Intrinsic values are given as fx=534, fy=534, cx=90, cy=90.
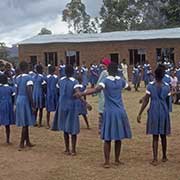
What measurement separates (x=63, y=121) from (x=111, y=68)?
1.73 metres

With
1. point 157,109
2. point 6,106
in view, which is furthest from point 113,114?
point 6,106

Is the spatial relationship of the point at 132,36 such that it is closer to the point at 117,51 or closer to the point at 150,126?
the point at 117,51

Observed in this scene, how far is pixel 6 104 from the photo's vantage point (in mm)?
11578

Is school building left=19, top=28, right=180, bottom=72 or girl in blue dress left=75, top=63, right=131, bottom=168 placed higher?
school building left=19, top=28, right=180, bottom=72

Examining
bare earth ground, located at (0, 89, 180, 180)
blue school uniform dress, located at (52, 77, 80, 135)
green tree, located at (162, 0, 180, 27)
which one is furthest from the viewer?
green tree, located at (162, 0, 180, 27)

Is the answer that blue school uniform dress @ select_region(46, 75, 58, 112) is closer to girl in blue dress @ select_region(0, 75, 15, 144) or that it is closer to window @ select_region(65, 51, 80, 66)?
girl in blue dress @ select_region(0, 75, 15, 144)

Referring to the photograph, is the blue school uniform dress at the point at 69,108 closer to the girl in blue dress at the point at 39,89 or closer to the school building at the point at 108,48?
the girl in blue dress at the point at 39,89

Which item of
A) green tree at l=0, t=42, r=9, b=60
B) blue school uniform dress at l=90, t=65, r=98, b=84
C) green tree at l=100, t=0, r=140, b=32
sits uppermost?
green tree at l=100, t=0, r=140, b=32

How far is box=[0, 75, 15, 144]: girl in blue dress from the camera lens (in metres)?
11.6

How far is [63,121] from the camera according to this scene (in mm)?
10281

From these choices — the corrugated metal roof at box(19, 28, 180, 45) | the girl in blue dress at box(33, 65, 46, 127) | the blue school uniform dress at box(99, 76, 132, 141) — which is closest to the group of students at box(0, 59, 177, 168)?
the blue school uniform dress at box(99, 76, 132, 141)

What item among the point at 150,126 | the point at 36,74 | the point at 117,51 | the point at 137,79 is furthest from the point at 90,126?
the point at 117,51

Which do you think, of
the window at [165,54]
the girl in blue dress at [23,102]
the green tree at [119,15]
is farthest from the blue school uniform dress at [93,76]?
the green tree at [119,15]

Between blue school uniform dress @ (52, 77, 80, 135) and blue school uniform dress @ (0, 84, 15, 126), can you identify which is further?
blue school uniform dress @ (0, 84, 15, 126)
